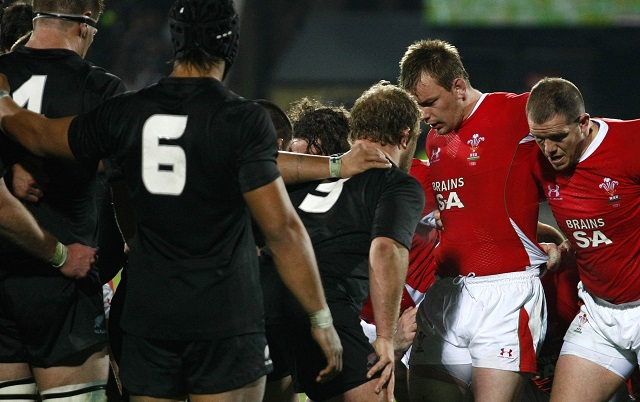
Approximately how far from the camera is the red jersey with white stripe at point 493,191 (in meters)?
4.98

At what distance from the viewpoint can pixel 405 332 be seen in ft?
16.1

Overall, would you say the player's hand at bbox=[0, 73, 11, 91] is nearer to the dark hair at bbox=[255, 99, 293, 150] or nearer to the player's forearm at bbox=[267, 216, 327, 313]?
the player's forearm at bbox=[267, 216, 327, 313]

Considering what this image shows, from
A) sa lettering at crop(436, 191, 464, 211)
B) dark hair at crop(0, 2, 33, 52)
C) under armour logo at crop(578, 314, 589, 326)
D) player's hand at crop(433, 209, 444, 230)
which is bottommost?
under armour logo at crop(578, 314, 589, 326)

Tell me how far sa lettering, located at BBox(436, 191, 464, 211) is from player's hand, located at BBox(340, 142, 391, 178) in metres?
1.14

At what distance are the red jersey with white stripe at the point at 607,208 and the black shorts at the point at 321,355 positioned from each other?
148cm

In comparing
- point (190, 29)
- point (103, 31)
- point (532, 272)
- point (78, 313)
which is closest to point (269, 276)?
point (78, 313)

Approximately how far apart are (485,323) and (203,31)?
2416 mm

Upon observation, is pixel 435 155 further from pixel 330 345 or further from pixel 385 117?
pixel 330 345

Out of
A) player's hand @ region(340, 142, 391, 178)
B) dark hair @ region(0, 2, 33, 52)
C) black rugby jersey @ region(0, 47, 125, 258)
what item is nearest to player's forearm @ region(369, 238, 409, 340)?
player's hand @ region(340, 142, 391, 178)

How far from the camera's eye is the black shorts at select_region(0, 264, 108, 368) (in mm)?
3791

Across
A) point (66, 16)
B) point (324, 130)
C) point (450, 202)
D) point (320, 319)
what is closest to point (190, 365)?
point (320, 319)

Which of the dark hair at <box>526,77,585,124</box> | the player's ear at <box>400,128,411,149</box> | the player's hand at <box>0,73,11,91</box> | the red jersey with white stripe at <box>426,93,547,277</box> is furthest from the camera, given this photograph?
the red jersey with white stripe at <box>426,93,547,277</box>

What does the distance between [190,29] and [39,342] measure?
146 cm

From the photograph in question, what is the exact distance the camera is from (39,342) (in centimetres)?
381
